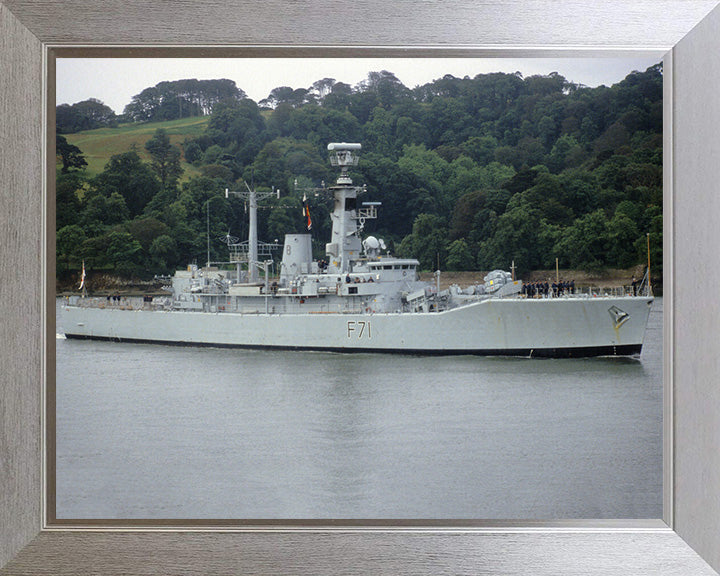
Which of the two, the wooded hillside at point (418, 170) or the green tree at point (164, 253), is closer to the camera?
the wooded hillside at point (418, 170)

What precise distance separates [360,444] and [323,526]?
2585 millimetres

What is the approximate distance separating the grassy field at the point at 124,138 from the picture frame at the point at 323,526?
1584 millimetres

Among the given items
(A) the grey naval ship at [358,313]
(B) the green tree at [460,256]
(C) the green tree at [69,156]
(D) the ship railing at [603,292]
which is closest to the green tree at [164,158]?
(C) the green tree at [69,156]

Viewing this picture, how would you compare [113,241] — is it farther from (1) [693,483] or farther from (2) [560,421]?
(1) [693,483]

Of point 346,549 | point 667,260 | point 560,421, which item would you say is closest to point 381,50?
point 667,260

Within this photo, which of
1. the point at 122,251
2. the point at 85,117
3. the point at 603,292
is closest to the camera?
the point at 85,117

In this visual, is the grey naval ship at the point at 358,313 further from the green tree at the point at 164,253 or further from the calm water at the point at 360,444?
the calm water at the point at 360,444

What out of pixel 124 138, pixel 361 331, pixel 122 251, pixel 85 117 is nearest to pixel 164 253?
pixel 122 251

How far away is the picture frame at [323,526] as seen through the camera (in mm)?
2789

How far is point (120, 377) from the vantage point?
23.1ft

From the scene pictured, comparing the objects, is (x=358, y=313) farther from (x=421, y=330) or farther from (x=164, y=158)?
(x=164, y=158)

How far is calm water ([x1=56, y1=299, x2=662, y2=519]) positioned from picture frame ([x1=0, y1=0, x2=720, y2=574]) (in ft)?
1.48

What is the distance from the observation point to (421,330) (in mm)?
11102

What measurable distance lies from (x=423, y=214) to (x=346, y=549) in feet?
12.4
